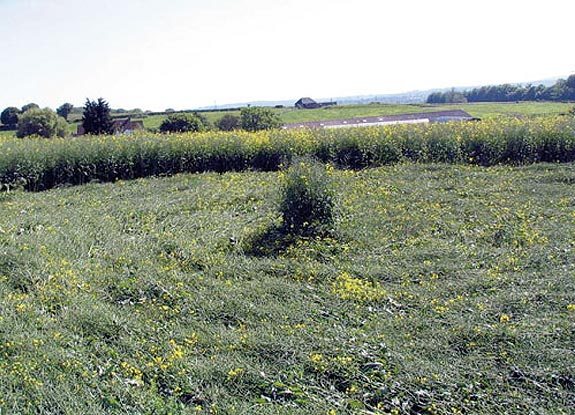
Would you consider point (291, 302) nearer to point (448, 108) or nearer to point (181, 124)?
point (181, 124)

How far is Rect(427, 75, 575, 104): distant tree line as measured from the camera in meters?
38.7

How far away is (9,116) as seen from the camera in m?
40.3

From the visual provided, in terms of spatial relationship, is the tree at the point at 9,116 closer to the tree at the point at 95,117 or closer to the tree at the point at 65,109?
the tree at the point at 65,109

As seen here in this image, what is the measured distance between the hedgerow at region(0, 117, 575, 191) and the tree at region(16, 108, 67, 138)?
19.0m

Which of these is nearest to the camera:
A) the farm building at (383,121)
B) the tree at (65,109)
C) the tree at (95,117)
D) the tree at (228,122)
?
the farm building at (383,121)

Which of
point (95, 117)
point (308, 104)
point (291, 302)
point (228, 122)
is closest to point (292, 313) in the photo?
point (291, 302)

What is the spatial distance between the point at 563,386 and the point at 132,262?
3.91m

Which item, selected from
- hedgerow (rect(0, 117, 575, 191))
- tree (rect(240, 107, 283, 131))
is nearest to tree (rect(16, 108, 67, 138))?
tree (rect(240, 107, 283, 131))

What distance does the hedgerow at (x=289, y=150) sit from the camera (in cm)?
988

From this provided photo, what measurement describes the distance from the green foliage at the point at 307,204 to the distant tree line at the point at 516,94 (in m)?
39.0

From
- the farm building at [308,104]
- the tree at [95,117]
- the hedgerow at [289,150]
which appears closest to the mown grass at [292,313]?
the hedgerow at [289,150]

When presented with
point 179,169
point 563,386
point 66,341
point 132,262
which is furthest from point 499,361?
point 179,169

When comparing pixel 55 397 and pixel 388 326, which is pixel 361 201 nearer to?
pixel 388 326

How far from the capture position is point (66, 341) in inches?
124
